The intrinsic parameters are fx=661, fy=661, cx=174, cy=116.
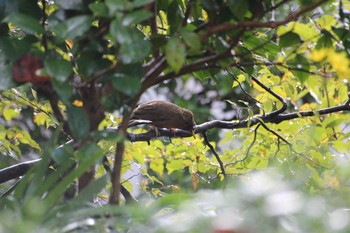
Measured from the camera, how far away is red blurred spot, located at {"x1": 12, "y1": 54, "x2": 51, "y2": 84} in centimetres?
120

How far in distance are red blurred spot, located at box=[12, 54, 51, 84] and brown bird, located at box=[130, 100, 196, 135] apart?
1958 millimetres

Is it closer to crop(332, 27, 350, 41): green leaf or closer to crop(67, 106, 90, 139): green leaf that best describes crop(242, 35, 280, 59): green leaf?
crop(332, 27, 350, 41): green leaf

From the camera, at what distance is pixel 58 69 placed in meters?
1.15

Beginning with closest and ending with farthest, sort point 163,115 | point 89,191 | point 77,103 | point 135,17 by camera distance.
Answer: point 135,17
point 89,191
point 77,103
point 163,115

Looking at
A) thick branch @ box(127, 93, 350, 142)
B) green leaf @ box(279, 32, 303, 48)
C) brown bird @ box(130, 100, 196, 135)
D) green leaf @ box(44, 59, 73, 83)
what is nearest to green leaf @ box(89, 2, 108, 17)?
green leaf @ box(44, 59, 73, 83)

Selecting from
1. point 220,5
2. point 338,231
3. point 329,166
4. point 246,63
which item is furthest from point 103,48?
point 329,166

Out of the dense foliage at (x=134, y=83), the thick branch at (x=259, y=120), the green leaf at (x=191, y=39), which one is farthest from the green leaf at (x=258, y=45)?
the thick branch at (x=259, y=120)

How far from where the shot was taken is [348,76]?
1.20 metres

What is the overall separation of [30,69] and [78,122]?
5.1 inches

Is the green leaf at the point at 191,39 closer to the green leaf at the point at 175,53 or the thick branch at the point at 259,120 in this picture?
the green leaf at the point at 175,53

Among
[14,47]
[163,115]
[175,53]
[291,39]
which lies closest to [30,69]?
Result: [14,47]

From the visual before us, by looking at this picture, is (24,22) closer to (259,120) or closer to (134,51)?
(134,51)

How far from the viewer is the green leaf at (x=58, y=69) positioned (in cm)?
114

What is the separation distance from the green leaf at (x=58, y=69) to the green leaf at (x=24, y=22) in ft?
0.23
